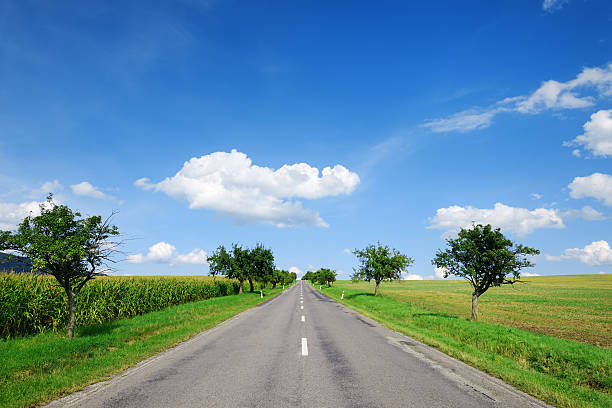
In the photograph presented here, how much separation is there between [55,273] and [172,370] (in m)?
7.05

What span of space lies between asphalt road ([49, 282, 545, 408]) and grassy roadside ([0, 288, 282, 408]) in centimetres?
58

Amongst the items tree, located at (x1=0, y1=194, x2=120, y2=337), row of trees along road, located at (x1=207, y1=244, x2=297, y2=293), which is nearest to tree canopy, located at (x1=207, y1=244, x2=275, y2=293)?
row of trees along road, located at (x1=207, y1=244, x2=297, y2=293)

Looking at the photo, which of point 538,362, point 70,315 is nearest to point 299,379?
point 538,362

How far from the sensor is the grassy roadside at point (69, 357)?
235 inches

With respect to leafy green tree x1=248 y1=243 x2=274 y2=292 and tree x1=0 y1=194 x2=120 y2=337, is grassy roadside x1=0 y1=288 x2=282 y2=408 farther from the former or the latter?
leafy green tree x1=248 y1=243 x2=274 y2=292

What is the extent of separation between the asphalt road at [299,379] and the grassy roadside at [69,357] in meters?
0.58

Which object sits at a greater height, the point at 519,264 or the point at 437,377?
the point at 519,264

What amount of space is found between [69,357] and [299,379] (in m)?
7.05

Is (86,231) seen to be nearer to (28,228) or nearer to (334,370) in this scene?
(28,228)

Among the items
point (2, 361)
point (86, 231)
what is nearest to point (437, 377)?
point (2, 361)

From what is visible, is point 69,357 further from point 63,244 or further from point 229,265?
point 229,265

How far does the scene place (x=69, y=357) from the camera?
8695 mm

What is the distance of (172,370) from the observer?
710cm

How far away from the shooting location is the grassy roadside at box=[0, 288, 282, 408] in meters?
5.96
